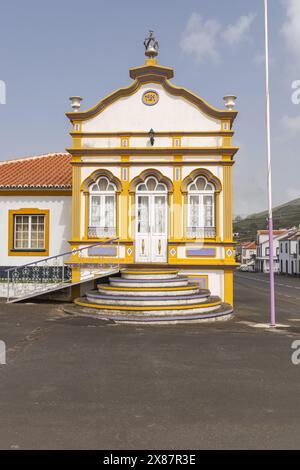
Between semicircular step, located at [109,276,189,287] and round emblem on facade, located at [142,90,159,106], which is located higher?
round emblem on facade, located at [142,90,159,106]

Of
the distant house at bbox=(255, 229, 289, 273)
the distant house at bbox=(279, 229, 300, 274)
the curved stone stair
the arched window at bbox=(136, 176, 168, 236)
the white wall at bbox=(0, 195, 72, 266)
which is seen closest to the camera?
the curved stone stair

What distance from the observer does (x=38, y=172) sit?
1833cm

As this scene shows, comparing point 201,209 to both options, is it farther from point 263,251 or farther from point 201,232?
point 263,251

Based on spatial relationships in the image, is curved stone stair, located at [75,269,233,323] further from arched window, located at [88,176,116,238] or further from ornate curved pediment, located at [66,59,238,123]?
ornate curved pediment, located at [66,59,238,123]

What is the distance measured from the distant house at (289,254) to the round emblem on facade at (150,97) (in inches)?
2062

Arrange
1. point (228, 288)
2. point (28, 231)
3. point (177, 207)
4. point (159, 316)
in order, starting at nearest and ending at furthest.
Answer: point (159, 316) → point (228, 288) → point (177, 207) → point (28, 231)

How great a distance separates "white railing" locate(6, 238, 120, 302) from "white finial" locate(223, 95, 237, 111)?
6.41 meters

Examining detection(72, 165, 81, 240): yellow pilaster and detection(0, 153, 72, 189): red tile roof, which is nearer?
detection(72, 165, 81, 240): yellow pilaster

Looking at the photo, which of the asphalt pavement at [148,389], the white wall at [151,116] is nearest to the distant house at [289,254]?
the white wall at [151,116]

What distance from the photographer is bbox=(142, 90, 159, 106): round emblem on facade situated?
Result: 15219 mm

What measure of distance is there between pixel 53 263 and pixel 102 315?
5.72m

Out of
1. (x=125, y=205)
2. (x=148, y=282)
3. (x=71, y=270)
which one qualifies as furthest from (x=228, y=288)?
(x=71, y=270)

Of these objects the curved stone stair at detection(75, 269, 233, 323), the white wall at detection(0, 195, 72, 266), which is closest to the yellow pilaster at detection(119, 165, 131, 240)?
the curved stone stair at detection(75, 269, 233, 323)

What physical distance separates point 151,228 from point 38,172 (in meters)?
6.62
